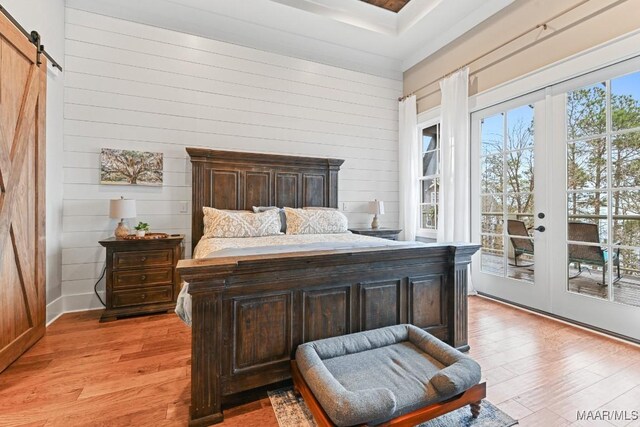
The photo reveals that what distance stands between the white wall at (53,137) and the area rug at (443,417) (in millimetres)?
2699

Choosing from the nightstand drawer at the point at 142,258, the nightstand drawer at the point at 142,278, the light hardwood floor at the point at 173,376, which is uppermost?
the nightstand drawer at the point at 142,258

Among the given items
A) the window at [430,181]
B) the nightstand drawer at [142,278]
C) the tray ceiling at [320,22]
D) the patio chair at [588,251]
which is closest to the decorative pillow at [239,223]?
the nightstand drawer at [142,278]

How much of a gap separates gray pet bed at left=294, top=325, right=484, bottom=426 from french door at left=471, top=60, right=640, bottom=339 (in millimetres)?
2005

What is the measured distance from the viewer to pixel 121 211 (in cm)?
296

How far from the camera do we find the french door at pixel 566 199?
2410 millimetres

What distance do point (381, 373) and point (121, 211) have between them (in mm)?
2885

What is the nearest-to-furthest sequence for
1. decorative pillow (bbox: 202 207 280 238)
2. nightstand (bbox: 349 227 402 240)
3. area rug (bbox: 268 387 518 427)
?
area rug (bbox: 268 387 518 427)
decorative pillow (bbox: 202 207 280 238)
nightstand (bbox: 349 227 402 240)

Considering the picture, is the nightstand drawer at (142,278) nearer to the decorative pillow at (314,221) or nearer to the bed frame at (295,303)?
the decorative pillow at (314,221)

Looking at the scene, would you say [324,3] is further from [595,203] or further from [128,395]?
[128,395]

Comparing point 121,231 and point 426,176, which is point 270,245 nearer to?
point 121,231

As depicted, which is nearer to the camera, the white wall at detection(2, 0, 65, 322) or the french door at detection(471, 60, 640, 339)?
the french door at detection(471, 60, 640, 339)

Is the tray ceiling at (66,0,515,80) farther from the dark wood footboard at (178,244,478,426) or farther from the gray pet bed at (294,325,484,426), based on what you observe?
the gray pet bed at (294,325,484,426)

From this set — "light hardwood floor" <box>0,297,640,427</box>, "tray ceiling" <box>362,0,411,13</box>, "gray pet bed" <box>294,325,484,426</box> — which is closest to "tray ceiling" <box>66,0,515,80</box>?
"tray ceiling" <box>362,0,411,13</box>

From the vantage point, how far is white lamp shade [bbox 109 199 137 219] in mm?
2951
